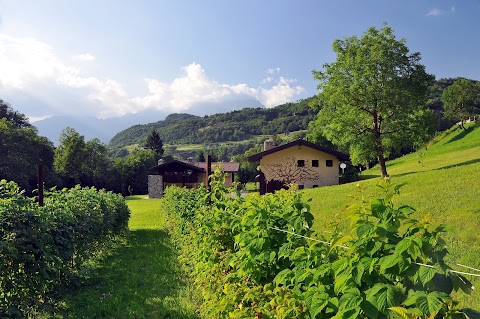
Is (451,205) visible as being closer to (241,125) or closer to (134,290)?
(134,290)

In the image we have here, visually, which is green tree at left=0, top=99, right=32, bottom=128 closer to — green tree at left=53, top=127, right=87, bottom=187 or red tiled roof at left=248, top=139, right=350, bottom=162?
green tree at left=53, top=127, right=87, bottom=187

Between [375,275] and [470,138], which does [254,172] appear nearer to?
[470,138]

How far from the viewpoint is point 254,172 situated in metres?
66.2

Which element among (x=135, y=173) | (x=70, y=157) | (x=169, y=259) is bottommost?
(x=169, y=259)

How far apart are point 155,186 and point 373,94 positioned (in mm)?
31779

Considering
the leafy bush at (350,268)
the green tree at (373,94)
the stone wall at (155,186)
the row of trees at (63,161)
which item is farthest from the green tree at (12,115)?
the leafy bush at (350,268)

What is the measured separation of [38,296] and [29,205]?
55.9 inches

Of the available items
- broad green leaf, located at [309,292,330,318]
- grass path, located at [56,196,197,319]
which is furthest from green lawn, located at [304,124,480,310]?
grass path, located at [56,196,197,319]

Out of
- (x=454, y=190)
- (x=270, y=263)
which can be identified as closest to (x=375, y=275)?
(x=270, y=263)

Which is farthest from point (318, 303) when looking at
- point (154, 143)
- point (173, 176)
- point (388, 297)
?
point (154, 143)

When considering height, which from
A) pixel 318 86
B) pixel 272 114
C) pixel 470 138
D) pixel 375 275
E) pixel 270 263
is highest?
pixel 272 114

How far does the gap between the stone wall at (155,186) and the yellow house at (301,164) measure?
19826 mm

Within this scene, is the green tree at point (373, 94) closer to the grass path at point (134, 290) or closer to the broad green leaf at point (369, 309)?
the grass path at point (134, 290)

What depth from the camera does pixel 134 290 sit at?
7781mm
